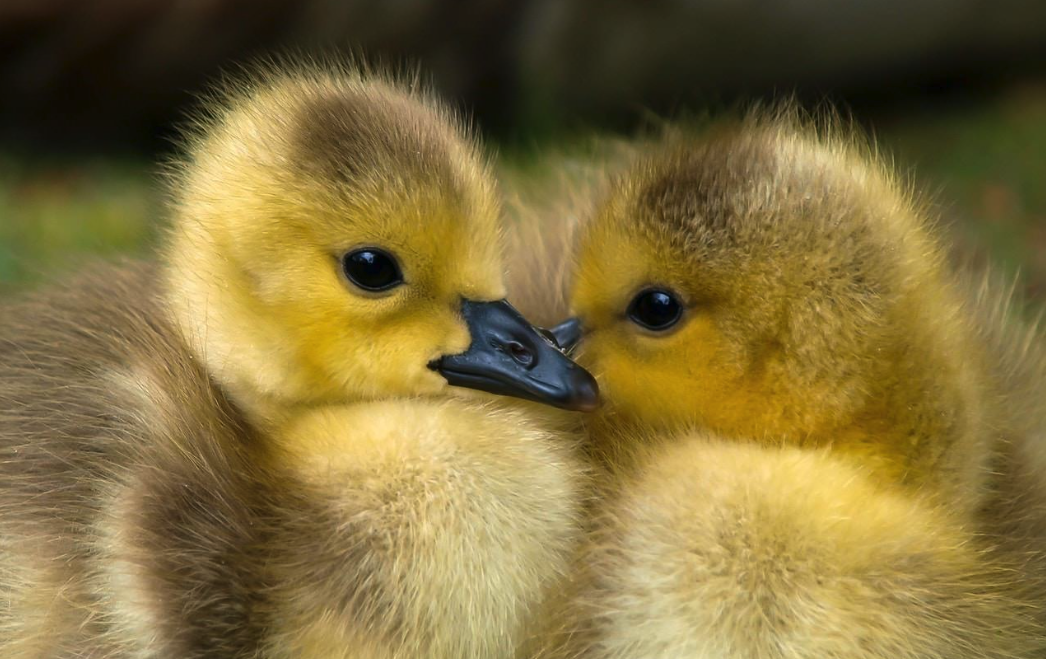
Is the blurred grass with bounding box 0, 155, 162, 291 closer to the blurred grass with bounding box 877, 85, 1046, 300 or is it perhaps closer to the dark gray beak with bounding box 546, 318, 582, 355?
the dark gray beak with bounding box 546, 318, 582, 355

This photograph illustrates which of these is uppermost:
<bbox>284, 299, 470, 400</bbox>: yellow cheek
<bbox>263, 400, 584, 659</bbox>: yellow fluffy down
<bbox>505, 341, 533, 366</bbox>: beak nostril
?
<bbox>505, 341, 533, 366</bbox>: beak nostril

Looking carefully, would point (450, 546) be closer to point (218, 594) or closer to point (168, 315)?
point (218, 594)

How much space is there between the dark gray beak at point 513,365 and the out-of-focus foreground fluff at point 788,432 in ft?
0.29

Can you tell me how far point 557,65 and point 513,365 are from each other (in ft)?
6.10

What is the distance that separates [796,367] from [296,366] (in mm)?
425

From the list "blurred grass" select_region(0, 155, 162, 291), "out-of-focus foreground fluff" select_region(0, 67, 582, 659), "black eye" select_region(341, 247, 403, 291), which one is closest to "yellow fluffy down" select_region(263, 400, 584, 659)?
"out-of-focus foreground fluff" select_region(0, 67, 582, 659)

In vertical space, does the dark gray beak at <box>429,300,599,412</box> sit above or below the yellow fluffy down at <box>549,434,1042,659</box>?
above

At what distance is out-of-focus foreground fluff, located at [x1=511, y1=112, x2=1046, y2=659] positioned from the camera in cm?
100

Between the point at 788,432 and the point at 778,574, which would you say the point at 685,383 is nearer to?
the point at 788,432

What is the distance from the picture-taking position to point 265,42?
271cm

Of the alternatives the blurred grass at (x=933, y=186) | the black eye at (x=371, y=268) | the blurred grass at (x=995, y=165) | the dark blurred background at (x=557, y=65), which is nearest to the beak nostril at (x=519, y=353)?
the black eye at (x=371, y=268)

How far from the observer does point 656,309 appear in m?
1.14

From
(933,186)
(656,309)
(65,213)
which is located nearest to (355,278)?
(656,309)

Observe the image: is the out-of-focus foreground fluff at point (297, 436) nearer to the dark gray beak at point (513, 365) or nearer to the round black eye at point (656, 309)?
the dark gray beak at point (513, 365)
